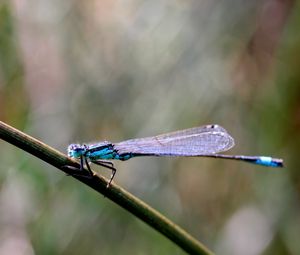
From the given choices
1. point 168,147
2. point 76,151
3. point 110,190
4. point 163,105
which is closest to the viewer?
point 110,190

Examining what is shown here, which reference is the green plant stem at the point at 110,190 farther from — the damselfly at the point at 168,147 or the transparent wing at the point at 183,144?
Answer: the transparent wing at the point at 183,144

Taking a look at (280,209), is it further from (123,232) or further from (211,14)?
(211,14)

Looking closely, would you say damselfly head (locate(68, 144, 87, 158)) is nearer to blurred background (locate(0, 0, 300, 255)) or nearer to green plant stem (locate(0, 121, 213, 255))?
green plant stem (locate(0, 121, 213, 255))

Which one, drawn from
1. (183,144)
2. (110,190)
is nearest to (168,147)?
(183,144)

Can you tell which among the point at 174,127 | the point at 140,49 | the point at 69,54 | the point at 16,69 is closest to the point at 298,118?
the point at 174,127

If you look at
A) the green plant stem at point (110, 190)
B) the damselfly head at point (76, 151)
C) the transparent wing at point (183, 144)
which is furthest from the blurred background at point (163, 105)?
the green plant stem at point (110, 190)

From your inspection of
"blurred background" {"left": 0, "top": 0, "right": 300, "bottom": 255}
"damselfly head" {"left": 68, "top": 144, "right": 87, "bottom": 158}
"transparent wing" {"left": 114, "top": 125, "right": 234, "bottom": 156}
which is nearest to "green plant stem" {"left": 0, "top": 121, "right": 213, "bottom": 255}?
"damselfly head" {"left": 68, "top": 144, "right": 87, "bottom": 158}

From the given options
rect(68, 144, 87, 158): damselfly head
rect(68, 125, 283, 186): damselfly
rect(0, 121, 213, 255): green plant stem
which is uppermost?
rect(68, 125, 283, 186): damselfly

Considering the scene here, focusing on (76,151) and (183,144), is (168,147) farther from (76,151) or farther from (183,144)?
(76,151)
